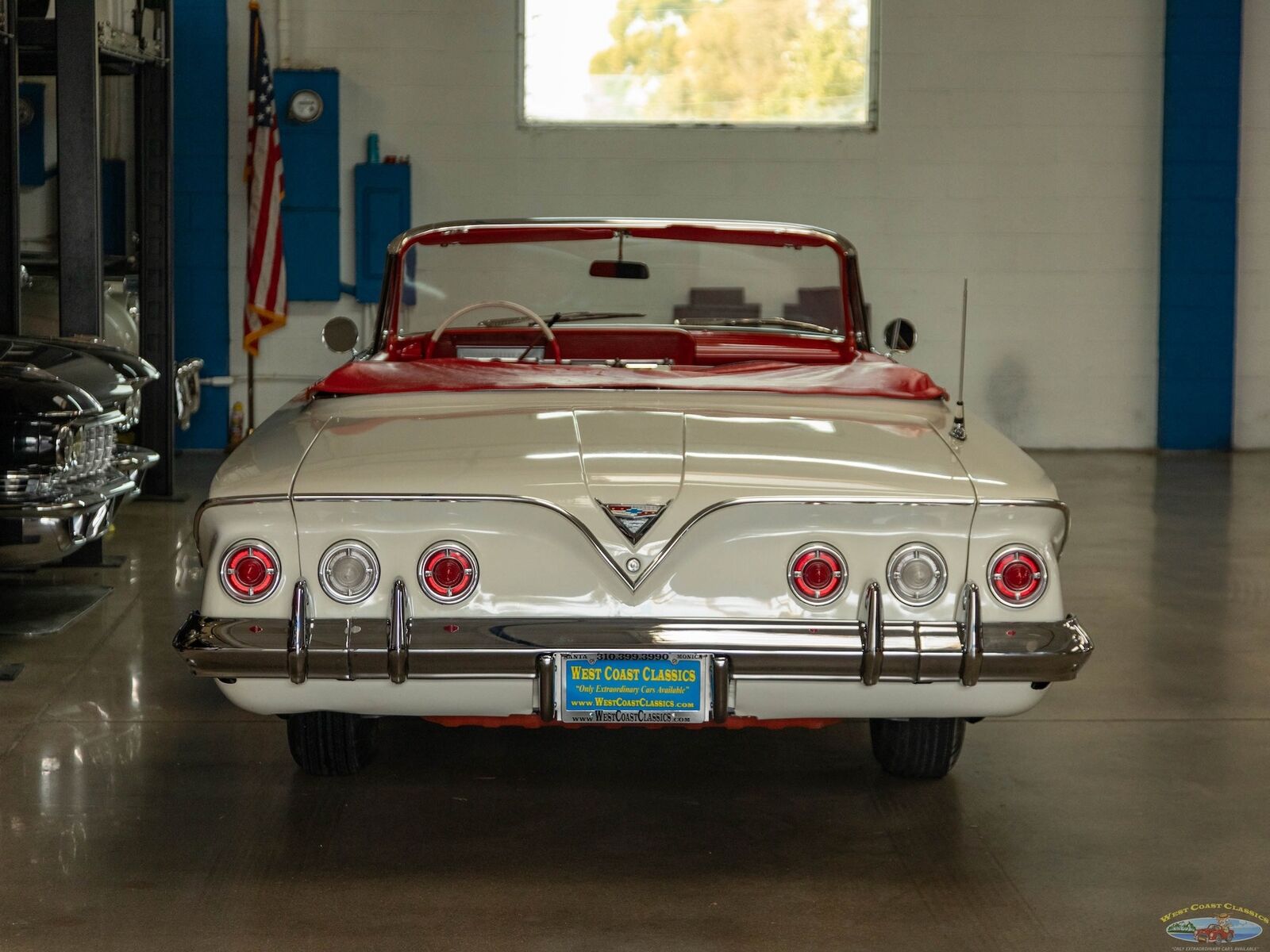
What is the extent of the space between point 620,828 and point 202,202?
881 cm

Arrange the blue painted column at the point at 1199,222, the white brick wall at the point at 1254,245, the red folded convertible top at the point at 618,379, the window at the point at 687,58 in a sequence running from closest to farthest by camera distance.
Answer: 1. the red folded convertible top at the point at 618,379
2. the window at the point at 687,58
3. the blue painted column at the point at 1199,222
4. the white brick wall at the point at 1254,245

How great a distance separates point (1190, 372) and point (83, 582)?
8.75 meters

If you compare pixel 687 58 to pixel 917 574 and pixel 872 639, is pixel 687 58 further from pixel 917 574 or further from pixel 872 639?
pixel 872 639

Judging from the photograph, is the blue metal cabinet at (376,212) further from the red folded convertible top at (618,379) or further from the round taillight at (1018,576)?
the round taillight at (1018,576)

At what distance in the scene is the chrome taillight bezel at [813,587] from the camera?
9.48ft

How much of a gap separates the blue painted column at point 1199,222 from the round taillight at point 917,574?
946cm

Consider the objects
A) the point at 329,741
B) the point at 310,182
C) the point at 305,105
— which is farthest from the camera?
the point at 310,182

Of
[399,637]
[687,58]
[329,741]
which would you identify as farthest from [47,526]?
[687,58]

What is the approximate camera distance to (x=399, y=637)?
2836 millimetres

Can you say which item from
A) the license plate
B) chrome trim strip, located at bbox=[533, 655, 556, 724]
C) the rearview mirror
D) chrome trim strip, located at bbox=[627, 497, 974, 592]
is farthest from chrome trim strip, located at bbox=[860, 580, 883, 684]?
the rearview mirror

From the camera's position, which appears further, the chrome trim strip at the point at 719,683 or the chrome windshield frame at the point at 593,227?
the chrome windshield frame at the point at 593,227

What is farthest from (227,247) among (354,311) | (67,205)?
(67,205)

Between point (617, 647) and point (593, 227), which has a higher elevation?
point (593, 227)

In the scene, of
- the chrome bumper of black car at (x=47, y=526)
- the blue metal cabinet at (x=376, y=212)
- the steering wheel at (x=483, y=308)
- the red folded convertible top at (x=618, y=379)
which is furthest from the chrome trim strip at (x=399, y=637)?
the blue metal cabinet at (x=376, y=212)
